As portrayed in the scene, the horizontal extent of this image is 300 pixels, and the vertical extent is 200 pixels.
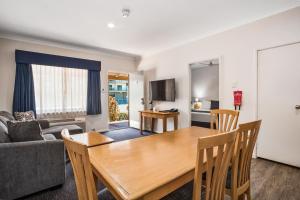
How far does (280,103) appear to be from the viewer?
262 centimetres

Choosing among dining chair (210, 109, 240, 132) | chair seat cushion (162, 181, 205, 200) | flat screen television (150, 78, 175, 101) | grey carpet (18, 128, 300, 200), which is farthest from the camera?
flat screen television (150, 78, 175, 101)

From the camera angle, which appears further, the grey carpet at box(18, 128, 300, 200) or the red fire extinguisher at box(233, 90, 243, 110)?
the red fire extinguisher at box(233, 90, 243, 110)


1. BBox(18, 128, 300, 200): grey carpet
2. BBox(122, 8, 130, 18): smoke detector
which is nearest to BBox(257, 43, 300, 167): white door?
BBox(18, 128, 300, 200): grey carpet

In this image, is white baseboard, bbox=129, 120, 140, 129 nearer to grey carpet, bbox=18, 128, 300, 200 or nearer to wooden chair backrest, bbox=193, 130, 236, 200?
grey carpet, bbox=18, 128, 300, 200

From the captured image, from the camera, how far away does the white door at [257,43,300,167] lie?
8.13 feet

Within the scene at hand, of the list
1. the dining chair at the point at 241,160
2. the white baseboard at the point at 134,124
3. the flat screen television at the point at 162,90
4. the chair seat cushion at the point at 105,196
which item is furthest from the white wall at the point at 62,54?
the dining chair at the point at 241,160

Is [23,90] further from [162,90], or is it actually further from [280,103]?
[280,103]

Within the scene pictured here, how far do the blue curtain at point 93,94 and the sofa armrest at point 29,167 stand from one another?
275 cm

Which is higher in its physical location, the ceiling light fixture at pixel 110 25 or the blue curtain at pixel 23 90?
the ceiling light fixture at pixel 110 25

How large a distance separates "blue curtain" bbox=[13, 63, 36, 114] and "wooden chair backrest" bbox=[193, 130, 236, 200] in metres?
4.19

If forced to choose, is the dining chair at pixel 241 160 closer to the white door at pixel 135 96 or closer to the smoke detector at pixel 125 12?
the smoke detector at pixel 125 12

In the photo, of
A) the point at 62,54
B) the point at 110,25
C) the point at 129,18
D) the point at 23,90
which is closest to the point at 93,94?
the point at 62,54

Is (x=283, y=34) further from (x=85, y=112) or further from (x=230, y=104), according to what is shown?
(x=85, y=112)

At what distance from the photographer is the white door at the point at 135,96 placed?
5363mm
